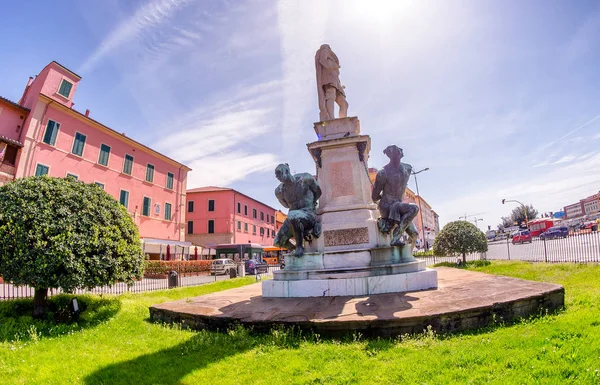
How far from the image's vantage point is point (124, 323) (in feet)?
20.0

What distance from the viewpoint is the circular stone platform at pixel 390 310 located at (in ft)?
12.1

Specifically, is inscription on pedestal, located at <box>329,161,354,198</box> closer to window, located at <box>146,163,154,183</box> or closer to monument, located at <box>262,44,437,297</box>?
monument, located at <box>262,44,437,297</box>

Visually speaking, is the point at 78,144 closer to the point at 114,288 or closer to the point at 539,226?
the point at 114,288

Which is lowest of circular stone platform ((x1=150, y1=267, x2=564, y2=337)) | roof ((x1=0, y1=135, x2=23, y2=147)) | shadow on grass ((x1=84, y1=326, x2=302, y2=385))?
shadow on grass ((x1=84, y1=326, x2=302, y2=385))

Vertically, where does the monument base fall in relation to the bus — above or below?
below

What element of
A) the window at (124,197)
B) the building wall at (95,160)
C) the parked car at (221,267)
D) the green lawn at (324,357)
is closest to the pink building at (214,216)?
the building wall at (95,160)

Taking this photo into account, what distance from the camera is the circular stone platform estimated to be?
3.70 metres

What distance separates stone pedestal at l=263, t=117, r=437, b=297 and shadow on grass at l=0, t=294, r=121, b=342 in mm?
3545

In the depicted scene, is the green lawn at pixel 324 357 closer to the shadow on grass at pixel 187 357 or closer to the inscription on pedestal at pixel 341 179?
the shadow on grass at pixel 187 357

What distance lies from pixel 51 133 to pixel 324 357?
83.1 ft

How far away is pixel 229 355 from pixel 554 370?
9.76 ft

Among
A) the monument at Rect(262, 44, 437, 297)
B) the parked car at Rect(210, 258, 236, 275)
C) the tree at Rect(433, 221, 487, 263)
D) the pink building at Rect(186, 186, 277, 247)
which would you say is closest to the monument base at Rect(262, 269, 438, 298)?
the monument at Rect(262, 44, 437, 297)

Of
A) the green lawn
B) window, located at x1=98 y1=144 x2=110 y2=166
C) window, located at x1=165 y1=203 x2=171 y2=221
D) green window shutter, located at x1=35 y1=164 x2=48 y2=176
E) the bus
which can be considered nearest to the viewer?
the green lawn

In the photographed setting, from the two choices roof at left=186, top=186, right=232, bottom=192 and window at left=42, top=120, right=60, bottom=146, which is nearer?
window at left=42, top=120, right=60, bottom=146
